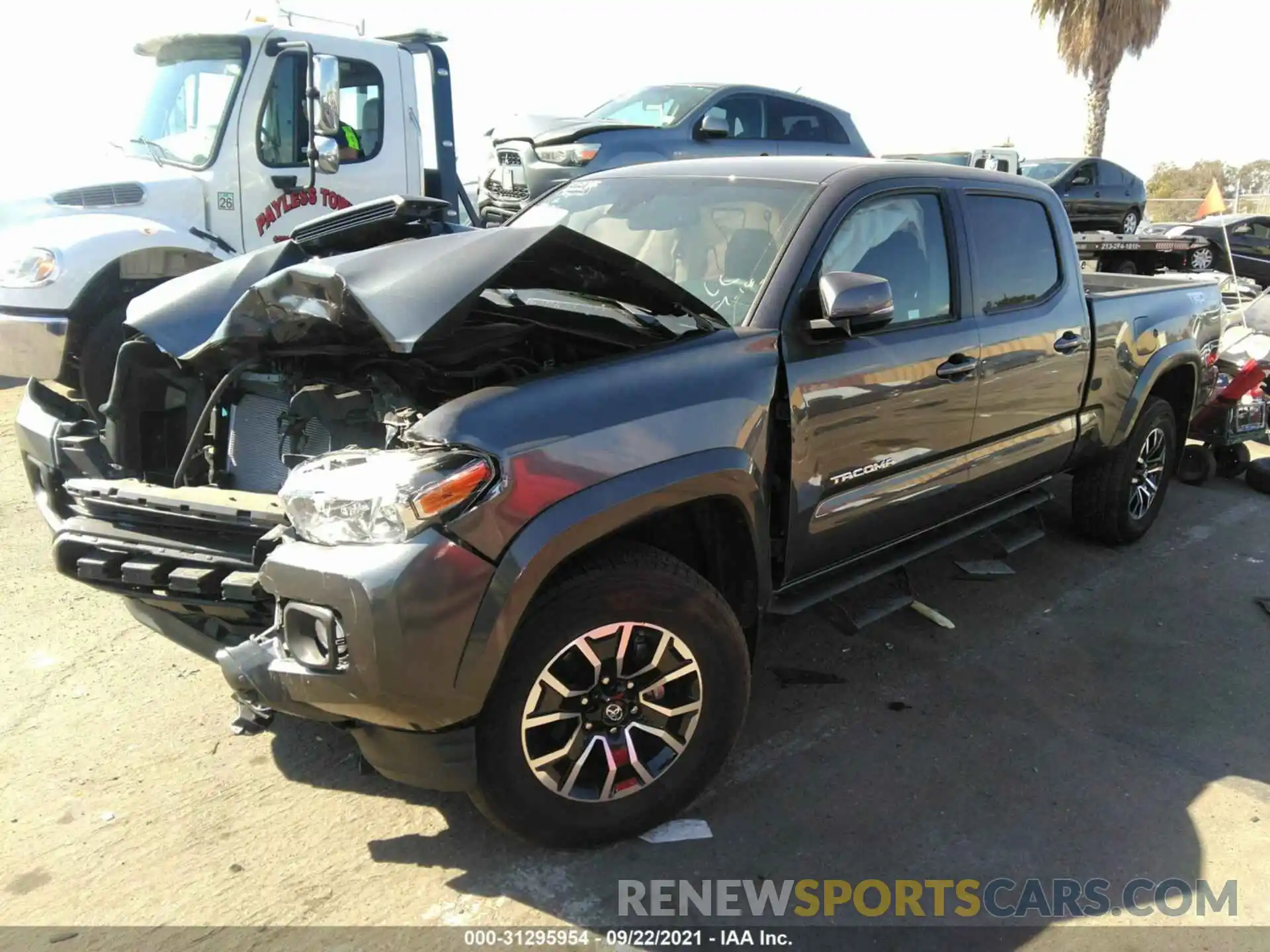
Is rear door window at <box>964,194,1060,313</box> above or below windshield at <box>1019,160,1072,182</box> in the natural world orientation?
below

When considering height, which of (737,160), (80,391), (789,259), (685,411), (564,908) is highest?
(737,160)

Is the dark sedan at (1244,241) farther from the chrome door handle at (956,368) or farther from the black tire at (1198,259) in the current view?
the chrome door handle at (956,368)

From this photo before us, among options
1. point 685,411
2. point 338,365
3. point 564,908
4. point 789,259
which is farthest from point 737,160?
point 564,908

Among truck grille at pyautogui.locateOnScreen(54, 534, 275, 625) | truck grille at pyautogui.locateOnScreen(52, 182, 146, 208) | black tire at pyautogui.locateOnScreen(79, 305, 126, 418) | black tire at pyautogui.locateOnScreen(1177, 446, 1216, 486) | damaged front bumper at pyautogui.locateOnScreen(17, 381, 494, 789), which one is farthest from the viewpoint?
black tire at pyautogui.locateOnScreen(1177, 446, 1216, 486)

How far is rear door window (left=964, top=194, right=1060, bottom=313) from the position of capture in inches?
157

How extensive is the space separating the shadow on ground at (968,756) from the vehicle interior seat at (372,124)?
499cm

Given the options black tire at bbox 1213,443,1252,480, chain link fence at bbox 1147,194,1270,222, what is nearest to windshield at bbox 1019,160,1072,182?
chain link fence at bbox 1147,194,1270,222

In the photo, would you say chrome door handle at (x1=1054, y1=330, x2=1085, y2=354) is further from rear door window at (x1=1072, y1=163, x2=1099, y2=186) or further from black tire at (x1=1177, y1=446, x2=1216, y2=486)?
rear door window at (x1=1072, y1=163, x2=1099, y2=186)

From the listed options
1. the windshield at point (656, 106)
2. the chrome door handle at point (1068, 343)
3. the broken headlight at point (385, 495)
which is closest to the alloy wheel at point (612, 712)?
the broken headlight at point (385, 495)

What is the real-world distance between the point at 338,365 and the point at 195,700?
1424 mm

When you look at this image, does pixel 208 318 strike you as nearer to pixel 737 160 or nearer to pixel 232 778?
pixel 232 778

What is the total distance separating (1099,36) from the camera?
70.8 feet

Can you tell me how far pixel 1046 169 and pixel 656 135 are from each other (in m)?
11.7

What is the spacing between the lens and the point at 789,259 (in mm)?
3238
